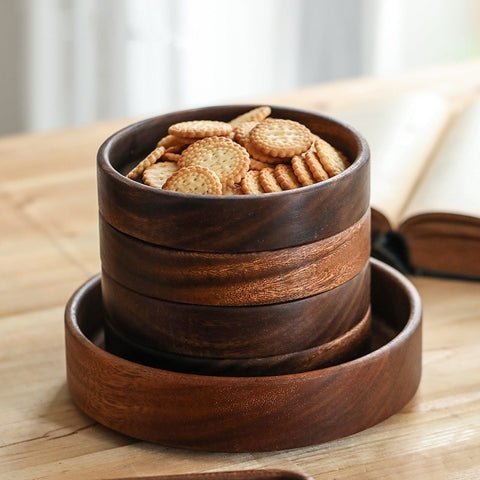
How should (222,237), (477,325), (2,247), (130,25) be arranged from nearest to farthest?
(222,237), (477,325), (2,247), (130,25)

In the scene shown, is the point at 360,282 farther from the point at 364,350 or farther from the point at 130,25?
the point at 130,25

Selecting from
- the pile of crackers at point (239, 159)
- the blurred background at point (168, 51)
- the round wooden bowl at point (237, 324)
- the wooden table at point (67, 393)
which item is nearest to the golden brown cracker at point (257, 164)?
the pile of crackers at point (239, 159)

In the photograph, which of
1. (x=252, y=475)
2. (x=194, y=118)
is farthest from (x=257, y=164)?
(x=252, y=475)

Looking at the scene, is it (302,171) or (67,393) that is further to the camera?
(67,393)

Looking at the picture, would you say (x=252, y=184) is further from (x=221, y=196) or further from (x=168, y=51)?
(x=168, y=51)

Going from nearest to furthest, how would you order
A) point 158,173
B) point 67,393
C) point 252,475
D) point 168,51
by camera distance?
point 252,475 → point 158,173 → point 67,393 → point 168,51

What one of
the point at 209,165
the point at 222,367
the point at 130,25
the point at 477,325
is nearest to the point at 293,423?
the point at 222,367

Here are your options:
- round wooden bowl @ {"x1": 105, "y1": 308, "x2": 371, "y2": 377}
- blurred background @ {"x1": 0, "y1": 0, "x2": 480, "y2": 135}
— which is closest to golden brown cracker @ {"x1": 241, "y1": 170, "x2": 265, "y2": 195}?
round wooden bowl @ {"x1": 105, "y1": 308, "x2": 371, "y2": 377}
